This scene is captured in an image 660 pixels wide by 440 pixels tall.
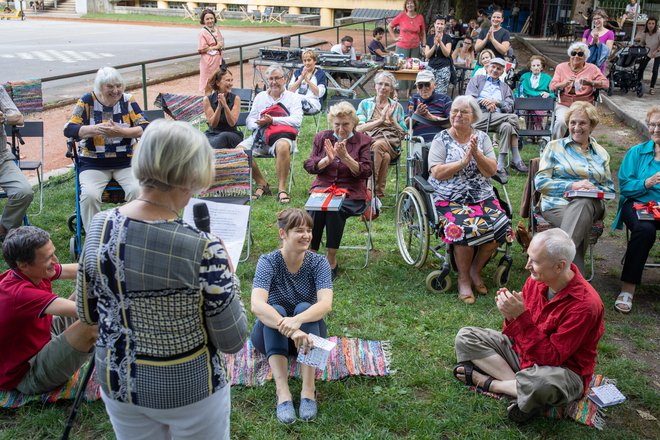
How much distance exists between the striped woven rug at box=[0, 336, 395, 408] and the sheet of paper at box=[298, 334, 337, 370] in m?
0.42

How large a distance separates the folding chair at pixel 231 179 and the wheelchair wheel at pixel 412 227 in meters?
1.30

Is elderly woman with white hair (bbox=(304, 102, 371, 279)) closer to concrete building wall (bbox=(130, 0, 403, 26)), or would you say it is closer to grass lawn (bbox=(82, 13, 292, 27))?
grass lawn (bbox=(82, 13, 292, 27))

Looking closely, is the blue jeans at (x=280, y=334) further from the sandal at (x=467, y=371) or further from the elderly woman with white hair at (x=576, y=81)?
the elderly woman with white hair at (x=576, y=81)

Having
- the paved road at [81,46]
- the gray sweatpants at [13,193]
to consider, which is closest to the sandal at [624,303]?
the gray sweatpants at [13,193]

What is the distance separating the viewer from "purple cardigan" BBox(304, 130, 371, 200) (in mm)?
5406

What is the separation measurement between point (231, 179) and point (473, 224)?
205cm

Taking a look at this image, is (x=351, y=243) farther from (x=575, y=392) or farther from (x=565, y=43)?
(x=565, y=43)

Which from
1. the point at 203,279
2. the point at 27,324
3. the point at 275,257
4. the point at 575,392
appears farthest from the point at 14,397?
the point at 575,392

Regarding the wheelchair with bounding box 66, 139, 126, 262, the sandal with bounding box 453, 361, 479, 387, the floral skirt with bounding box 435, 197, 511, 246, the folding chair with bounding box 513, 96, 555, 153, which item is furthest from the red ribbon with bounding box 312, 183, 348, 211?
the folding chair with bounding box 513, 96, 555, 153

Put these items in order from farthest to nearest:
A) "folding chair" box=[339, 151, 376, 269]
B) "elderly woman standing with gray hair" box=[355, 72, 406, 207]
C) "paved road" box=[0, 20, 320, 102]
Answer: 1. "paved road" box=[0, 20, 320, 102]
2. "elderly woman standing with gray hair" box=[355, 72, 406, 207]
3. "folding chair" box=[339, 151, 376, 269]

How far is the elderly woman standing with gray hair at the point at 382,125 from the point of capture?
22.6 feet

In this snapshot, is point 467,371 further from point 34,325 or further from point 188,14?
point 188,14

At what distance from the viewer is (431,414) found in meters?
3.47

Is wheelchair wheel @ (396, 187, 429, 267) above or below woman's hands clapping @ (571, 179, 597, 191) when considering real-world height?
below
